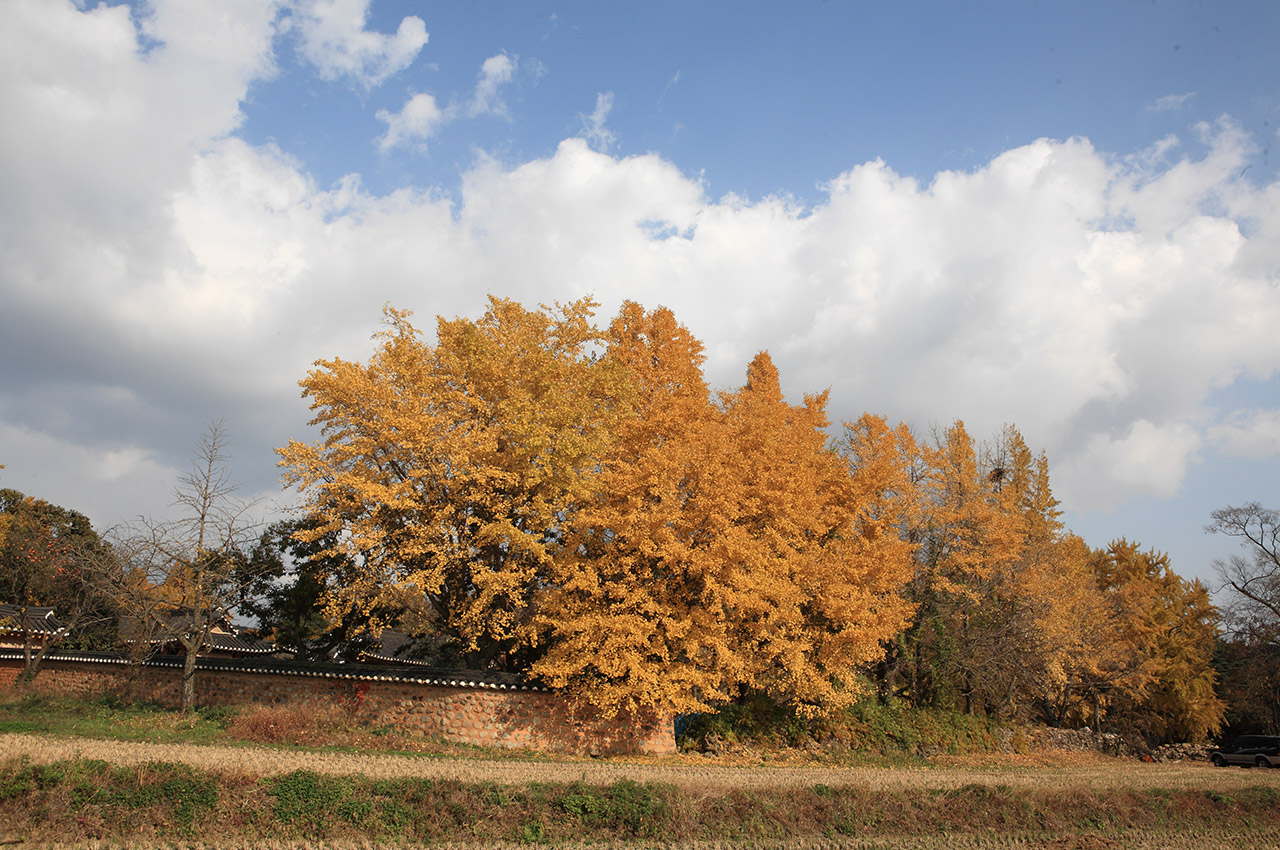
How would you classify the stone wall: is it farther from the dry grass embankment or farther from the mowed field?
the dry grass embankment

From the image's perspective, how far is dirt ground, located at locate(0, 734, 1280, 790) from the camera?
11961 mm

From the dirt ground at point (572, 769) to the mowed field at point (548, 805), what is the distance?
0.07 metres

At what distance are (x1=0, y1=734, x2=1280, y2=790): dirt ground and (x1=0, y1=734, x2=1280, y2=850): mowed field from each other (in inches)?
2.9

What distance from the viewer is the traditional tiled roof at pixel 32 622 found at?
78.1 ft

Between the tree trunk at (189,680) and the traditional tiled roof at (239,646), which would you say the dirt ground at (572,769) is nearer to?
the tree trunk at (189,680)

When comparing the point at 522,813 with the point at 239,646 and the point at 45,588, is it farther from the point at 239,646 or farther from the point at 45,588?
the point at 45,588

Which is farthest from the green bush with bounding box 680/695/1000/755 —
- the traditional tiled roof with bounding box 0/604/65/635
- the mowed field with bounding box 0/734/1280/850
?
the traditional tiled roof with bounding box 0/604/65/635

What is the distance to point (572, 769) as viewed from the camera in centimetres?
1449

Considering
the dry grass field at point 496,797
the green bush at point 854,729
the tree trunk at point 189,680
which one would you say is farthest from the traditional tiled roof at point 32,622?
the green bush at point 854,729

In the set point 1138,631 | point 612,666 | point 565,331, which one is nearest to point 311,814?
point 612,666

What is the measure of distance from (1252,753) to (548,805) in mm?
31386

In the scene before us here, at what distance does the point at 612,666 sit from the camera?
15859mm

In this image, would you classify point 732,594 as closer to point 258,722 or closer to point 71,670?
point 258,722

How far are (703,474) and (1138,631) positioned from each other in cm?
3027
